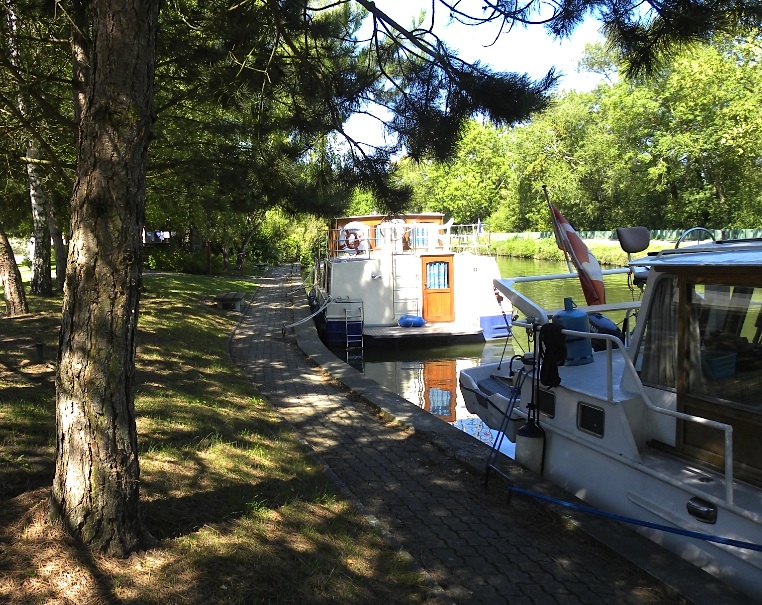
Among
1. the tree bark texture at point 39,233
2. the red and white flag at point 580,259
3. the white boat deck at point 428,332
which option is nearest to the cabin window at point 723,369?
the red and white flag at point 580,259

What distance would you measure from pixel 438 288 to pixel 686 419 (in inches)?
611

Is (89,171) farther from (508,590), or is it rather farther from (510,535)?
(510,535)

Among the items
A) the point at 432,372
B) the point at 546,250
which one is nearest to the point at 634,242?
the point at 432,372

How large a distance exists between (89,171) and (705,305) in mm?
4551

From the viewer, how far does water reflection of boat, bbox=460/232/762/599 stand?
460cm

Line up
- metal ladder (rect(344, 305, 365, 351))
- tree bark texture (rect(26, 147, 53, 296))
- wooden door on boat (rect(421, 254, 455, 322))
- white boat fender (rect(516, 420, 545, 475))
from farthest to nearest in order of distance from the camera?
wooden door on boat (rect(421, 254, 455, 322)), metal ladder (rect(344, 305, 365, 351)), tree bark texture (rect(26, 147, 53, 296)), white boat fender (rect(516, 420, 545, 475))

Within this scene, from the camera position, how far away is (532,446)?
22.2 feet

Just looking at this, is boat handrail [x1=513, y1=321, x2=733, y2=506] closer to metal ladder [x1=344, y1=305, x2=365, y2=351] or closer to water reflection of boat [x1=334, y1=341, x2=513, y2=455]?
water reflection of boat [x1=334, y1=341, x2=513, y2=455]

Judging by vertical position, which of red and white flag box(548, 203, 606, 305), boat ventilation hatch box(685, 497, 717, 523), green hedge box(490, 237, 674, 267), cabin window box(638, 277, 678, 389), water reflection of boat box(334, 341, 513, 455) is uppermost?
green hedge box(490, 237, 674, 267)

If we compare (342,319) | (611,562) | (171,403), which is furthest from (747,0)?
(342,319)

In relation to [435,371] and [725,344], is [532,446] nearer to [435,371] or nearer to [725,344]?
[725,344]

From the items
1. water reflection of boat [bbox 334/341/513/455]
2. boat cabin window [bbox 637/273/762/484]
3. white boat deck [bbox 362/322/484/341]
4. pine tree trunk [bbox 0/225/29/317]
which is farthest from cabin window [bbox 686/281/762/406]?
white boat deck [bbox 362/322/484/341]

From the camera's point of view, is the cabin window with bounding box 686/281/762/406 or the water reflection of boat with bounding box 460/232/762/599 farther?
the cabin window with bounding box 686/281/762/406

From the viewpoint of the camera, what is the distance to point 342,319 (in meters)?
19.5
